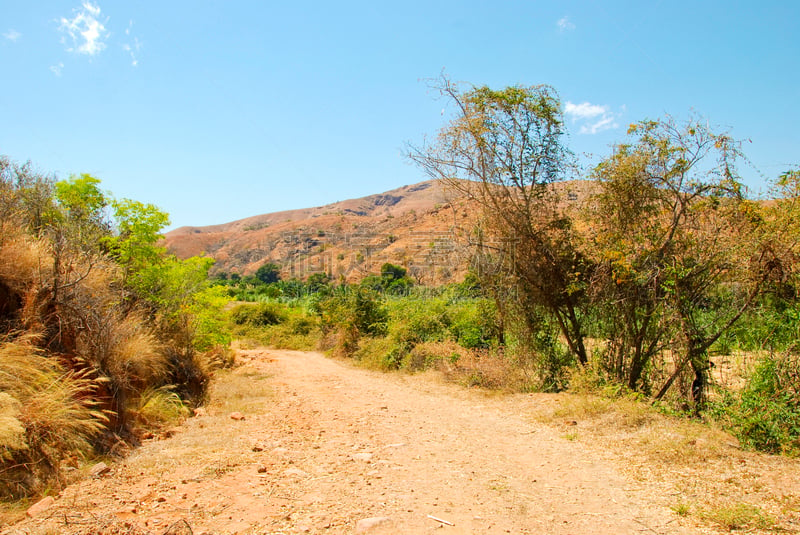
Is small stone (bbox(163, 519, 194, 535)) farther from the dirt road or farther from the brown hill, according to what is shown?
the brown hill

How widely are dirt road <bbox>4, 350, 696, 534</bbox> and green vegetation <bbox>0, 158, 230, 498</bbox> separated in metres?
0.58

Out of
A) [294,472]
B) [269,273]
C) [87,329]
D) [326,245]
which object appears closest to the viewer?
[294,472]

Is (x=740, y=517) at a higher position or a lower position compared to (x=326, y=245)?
lower

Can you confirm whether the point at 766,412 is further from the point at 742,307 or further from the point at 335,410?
the point at 335,410

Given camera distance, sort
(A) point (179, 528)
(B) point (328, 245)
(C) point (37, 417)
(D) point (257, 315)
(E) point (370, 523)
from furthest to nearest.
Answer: (B) point (328, 245)
(D) point (257, 315)
(C) point (37, 417)
(E) point (370, 523)
(A) point (179, 528)

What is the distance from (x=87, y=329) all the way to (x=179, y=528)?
4.03 metres

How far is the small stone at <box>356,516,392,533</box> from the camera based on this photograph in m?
3.83

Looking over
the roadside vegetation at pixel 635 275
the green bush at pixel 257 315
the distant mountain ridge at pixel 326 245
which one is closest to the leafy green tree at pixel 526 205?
the roadside vegetation at pixel 635 275

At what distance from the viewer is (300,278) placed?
57094mm

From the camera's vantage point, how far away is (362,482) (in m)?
4.93

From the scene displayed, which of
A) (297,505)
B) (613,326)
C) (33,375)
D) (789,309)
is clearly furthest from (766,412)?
(33,375)

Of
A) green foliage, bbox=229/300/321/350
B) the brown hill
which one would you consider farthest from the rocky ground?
the brown hill

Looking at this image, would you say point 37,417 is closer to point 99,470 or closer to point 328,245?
point 99,470

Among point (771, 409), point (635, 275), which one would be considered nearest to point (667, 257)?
point (635, 275)
